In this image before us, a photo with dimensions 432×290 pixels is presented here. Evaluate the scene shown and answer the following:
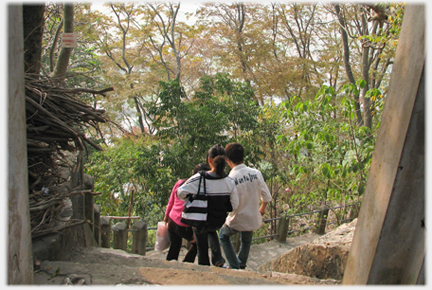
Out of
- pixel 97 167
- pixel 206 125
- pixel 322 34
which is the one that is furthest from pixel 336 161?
pixel 322 34

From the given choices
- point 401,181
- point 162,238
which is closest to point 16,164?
point 401,181

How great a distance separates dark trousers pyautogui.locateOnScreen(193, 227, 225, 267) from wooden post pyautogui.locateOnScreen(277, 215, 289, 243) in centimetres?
332

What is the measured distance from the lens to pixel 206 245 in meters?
3.83

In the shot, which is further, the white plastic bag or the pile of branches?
the white plastic bag

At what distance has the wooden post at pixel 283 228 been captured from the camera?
22.9 feet

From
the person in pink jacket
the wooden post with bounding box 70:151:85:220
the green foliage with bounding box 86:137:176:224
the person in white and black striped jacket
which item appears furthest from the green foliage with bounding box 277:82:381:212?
the wooden post with bounding box 70:151:85:220

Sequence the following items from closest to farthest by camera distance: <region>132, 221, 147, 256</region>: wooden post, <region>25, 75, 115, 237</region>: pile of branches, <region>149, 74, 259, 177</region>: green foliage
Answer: <region>25, 75, 115, 237</region>: pile of branches, <region>132, 221, 147, 256</region>: wooden post, <region>149, 74, 259, 177</region>: green foliage

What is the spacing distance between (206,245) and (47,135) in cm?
206

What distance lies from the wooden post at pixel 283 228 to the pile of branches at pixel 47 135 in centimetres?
483

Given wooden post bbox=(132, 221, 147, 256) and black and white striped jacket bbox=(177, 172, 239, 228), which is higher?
black and white striped jacket bbox=(177, 172, 239, 228)

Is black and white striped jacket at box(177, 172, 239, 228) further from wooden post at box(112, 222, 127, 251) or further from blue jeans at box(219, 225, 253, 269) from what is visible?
wooden post at box(112, 222, 127, 251)

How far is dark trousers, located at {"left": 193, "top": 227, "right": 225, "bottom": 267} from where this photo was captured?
3.69 metres

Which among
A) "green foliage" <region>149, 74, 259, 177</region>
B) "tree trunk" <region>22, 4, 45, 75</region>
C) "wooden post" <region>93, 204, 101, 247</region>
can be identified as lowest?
"wooden post" <region>93, 204, 101, 247</region>

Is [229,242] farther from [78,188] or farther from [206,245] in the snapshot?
[78,188]
